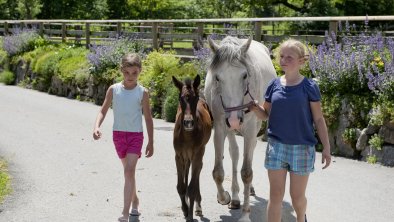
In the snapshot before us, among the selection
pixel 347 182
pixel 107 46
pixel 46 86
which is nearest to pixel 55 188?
pixel 347 182

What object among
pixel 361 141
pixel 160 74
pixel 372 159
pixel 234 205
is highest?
pixel 160 74

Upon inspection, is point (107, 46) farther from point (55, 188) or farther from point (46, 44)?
point (55, 188)

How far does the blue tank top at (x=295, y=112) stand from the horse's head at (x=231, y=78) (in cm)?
55

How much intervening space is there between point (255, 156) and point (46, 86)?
12.6 m

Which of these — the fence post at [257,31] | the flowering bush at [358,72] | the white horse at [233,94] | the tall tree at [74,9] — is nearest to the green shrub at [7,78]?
the fence post at [257,31]

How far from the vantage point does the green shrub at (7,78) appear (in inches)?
921

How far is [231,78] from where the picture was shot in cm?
565

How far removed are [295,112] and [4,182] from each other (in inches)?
183

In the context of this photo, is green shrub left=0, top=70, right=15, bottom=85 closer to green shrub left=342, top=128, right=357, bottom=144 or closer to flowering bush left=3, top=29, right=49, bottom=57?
flowering bush left=3, top=29, right=49, bottom=57

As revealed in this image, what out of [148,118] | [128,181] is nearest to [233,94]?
[148,118]

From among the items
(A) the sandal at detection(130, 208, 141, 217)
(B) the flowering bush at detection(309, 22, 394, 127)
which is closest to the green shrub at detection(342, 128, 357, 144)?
(B) the flowering bush at detection(309, 22, 394, 127)

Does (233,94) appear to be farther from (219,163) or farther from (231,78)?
(219,163)

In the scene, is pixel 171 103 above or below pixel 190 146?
below

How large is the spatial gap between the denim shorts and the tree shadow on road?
163 centimetres
